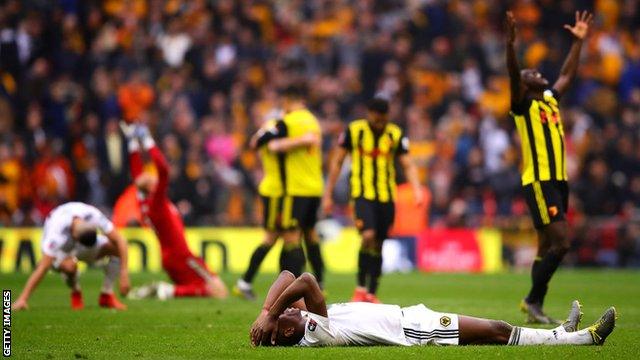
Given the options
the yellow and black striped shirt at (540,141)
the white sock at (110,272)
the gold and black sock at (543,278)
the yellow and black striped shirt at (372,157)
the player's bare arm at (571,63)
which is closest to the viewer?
the gold and black sock at (543,278)

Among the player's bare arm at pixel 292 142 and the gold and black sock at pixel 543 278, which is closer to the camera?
the gold and black sock at pixel 543 278

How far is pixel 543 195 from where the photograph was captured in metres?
12.8

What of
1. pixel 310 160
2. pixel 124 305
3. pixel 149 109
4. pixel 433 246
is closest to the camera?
pixel 124 305

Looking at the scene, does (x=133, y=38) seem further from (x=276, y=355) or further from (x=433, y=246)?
(x=276, y=355)

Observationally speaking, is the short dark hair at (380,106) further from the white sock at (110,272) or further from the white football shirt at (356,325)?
the white football shirt at (356,325)

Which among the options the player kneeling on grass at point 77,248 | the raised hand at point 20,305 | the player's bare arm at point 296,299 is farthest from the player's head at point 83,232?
A: the player's bare arm at point 296,299

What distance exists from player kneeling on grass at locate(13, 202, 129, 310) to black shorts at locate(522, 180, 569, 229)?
477 centimetres

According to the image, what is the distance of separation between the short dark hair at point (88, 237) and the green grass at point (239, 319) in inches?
31.4

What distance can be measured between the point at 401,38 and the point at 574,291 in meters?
12.0

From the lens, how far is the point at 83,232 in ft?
46.9

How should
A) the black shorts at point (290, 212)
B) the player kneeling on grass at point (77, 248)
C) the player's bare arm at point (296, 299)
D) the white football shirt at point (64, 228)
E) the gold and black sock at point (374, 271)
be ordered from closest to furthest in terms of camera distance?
the player's bare arm at point (296, 299), the player kneeling on grass at point (77, 248), the white football shirt at point (64, 228), the gold and black sock at point (374, 271), the black shorts at point (290, 212)

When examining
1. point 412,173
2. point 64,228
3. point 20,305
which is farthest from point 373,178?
point 20,305

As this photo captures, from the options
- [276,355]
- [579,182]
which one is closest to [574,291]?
[579,182]

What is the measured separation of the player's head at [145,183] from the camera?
1717 cm
